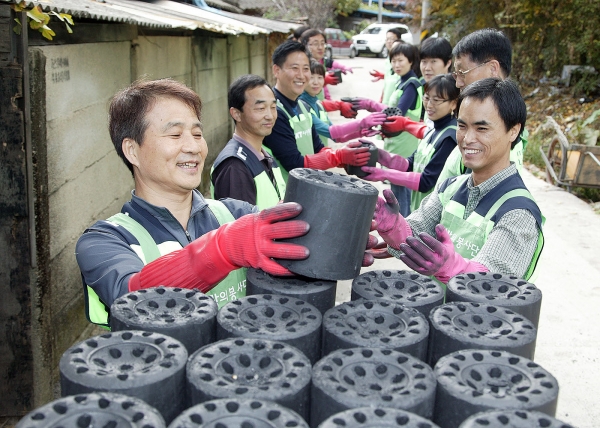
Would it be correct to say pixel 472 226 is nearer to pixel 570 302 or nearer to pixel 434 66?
pixel 570 302

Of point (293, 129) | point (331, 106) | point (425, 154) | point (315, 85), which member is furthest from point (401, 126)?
point (331, 106)

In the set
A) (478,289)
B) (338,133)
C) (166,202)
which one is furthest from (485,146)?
(338,133)

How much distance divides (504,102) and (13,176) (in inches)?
89.5

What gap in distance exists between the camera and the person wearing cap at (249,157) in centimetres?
344

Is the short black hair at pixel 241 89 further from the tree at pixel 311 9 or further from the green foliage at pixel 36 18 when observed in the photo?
the tree at pixel 311 9

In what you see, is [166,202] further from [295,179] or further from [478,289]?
[478,289]

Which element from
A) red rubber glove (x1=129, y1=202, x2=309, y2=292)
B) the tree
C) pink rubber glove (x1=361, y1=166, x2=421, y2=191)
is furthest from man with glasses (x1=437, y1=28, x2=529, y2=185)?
the tree

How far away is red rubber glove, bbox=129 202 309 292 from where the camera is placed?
1.89 m

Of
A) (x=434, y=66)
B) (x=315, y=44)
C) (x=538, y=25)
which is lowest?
(x=434, y=66)

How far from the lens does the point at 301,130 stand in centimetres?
505

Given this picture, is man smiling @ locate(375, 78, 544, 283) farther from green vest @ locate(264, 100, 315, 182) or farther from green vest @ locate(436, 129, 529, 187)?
green vest @ locate(264, 100, 315, 182)

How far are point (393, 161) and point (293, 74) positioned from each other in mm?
1152

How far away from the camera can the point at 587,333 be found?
4.72m

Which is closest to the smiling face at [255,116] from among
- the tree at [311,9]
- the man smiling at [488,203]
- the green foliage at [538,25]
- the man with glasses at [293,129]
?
the man with glasses at [293,129]
